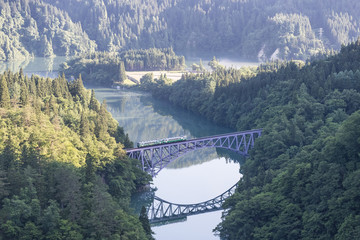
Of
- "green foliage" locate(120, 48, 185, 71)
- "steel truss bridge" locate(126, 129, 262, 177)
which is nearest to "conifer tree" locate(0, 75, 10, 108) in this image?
"steel truss bridge" locate(126, 129, 262, 177)

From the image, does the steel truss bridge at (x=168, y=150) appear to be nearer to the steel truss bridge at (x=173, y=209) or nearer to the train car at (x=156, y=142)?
the train car at (x=156, y=142)

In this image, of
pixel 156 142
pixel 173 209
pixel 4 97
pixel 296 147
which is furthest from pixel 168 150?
pixel 4 97

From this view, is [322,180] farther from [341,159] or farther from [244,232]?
[244,232]

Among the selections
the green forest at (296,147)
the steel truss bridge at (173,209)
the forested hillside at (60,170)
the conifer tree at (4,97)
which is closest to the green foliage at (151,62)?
the green forest at (296,147)

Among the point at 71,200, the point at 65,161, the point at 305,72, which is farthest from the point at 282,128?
the point at 71,200

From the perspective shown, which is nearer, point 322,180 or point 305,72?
point 322,180

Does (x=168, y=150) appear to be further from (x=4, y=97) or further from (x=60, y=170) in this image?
(x=60, y=170)
